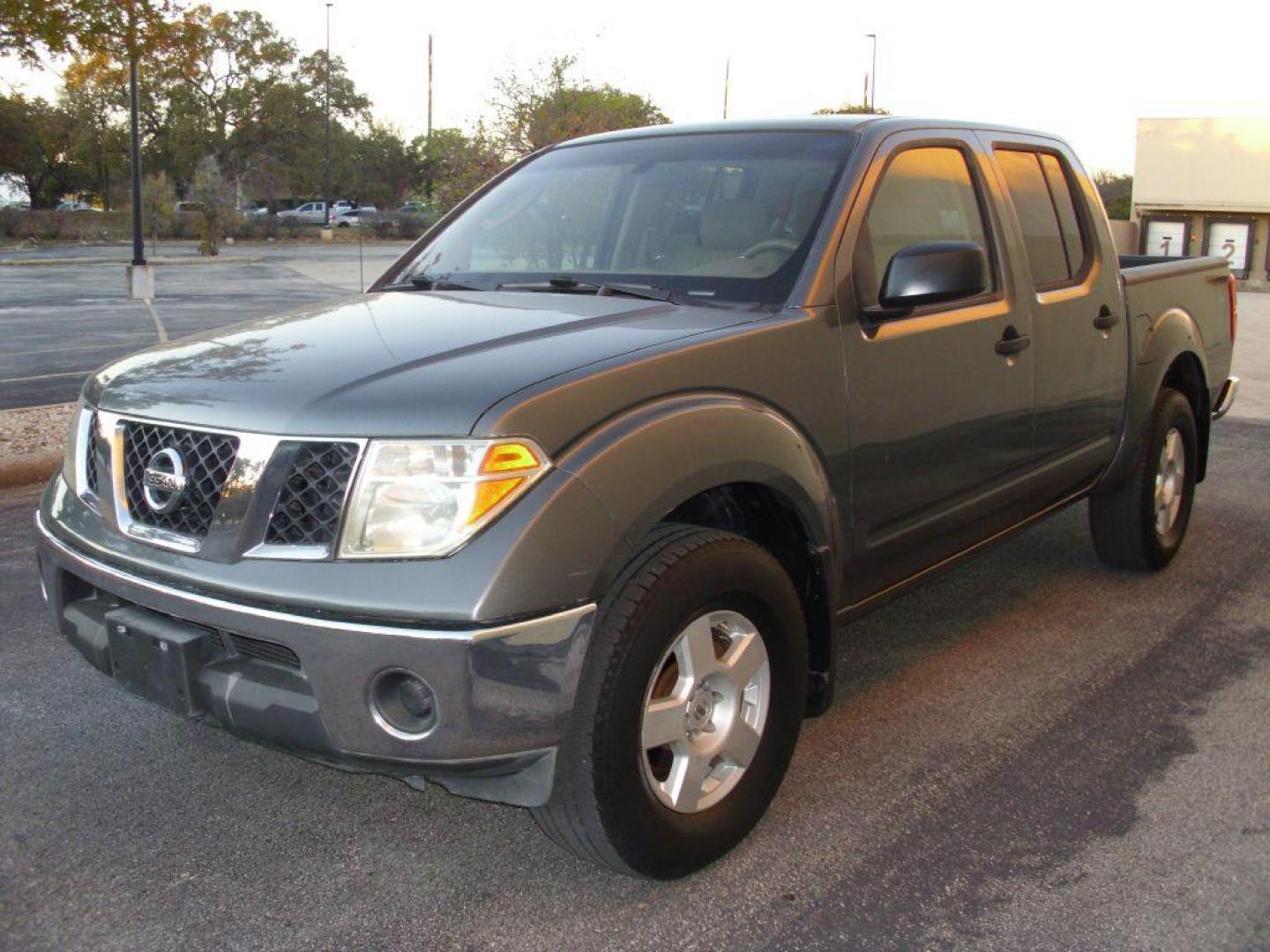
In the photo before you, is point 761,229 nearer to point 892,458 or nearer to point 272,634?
point 892,458

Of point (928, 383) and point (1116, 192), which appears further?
point (1116, 192)

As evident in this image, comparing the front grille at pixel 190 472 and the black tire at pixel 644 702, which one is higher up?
the front grille at pixel 190 472

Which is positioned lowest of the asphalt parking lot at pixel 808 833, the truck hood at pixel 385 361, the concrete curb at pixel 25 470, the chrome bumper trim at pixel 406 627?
the asphalt parking lot at pixel 808 833

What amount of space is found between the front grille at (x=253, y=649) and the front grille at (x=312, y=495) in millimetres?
210

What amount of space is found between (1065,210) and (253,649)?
3489mm

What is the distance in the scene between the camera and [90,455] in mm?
3207

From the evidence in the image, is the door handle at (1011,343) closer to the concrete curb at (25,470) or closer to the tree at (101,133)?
the concrete curb at (25,470)

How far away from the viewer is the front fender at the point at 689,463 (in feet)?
8.79

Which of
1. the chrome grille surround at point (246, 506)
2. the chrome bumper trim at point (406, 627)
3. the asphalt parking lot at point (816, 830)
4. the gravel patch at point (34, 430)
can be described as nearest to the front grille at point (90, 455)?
the chrome grille surround at point (246, 506)

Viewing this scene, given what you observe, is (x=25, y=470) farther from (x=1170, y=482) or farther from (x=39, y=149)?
(x=39, y=149)

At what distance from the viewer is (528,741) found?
8.46 ft

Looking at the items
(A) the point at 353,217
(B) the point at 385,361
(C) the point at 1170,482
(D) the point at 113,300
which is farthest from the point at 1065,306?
(A) the point at 353,217

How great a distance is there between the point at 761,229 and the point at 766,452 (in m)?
0.86

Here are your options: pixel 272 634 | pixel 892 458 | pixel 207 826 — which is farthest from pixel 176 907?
pixel 892 458
